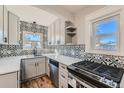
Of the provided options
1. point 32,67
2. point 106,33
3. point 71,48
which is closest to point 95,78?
point 106,33

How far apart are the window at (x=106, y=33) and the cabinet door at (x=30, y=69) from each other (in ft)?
6.16

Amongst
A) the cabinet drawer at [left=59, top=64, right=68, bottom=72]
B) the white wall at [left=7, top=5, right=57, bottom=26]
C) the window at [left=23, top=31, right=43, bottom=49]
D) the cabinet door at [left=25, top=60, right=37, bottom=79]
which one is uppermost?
the white wall at [left=7, top=5, right=57, bottom=26]

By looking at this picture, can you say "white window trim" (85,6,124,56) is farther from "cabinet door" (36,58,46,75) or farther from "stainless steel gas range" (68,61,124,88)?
"cabinet door" (36,58,46,75)

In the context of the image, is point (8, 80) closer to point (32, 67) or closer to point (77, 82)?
point (77, 82)

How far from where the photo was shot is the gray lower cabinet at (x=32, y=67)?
234cm

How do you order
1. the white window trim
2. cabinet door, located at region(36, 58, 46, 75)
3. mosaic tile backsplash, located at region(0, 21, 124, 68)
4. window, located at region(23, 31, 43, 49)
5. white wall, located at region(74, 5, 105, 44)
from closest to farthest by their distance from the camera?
the white window trim < mosaic tile backsplash, located at region(0, 21, 124, 68) < white wall, located at region(74, 5, 105, 44) < cabinet door, located at region(36, 58, 46, 75) < window, located at region(23, 31, 43, 49)

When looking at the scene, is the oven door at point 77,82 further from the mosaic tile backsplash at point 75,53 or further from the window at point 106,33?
the window at point 106,33

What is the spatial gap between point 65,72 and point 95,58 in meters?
0.71

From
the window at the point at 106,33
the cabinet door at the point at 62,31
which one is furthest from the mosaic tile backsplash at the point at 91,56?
the cabinet door at the point at 62,31

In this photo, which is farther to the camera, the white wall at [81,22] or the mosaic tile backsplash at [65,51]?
the white wall at [81,22]

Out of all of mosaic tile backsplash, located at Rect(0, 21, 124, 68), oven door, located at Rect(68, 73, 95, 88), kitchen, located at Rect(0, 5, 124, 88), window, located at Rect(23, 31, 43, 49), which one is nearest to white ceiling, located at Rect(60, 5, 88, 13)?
kitchen, located at Rect(0, 5, 124, 88)

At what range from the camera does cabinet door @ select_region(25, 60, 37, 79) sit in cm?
238

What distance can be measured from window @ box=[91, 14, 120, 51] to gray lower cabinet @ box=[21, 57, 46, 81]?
1793 millimetres

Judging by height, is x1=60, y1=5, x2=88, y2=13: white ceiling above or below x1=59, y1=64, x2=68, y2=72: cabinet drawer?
above
